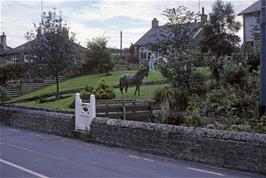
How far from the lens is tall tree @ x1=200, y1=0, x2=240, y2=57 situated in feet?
156

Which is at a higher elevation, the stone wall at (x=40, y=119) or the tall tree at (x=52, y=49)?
the tall tree at (x=52, y=49)

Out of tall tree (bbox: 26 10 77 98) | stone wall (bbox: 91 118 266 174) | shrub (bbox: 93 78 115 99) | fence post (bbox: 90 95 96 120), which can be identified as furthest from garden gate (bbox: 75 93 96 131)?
tall tree (bbox: 26 10 77 98)

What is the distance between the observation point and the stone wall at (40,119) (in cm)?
2030

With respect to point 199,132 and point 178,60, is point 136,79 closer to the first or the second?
point 178,60

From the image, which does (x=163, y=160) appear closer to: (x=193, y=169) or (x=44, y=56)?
(x=193, y=169)

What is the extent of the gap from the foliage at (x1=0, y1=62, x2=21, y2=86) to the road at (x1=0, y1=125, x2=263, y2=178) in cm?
4560

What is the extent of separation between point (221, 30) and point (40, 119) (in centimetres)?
3029

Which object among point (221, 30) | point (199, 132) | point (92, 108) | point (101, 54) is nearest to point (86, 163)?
point (199, 132)

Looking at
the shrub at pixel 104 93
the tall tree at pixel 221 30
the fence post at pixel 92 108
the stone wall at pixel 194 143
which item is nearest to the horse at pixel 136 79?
the shrub at pixel 104 93

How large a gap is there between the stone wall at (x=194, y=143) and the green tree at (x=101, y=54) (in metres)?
39.9

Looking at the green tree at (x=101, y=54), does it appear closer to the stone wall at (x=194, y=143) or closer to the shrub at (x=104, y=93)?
the shrub at (x=104, y=93)

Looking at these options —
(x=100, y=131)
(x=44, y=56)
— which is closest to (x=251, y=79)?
(x=100, y=131)

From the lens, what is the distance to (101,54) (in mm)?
57031

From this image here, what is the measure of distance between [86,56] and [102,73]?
282cm
